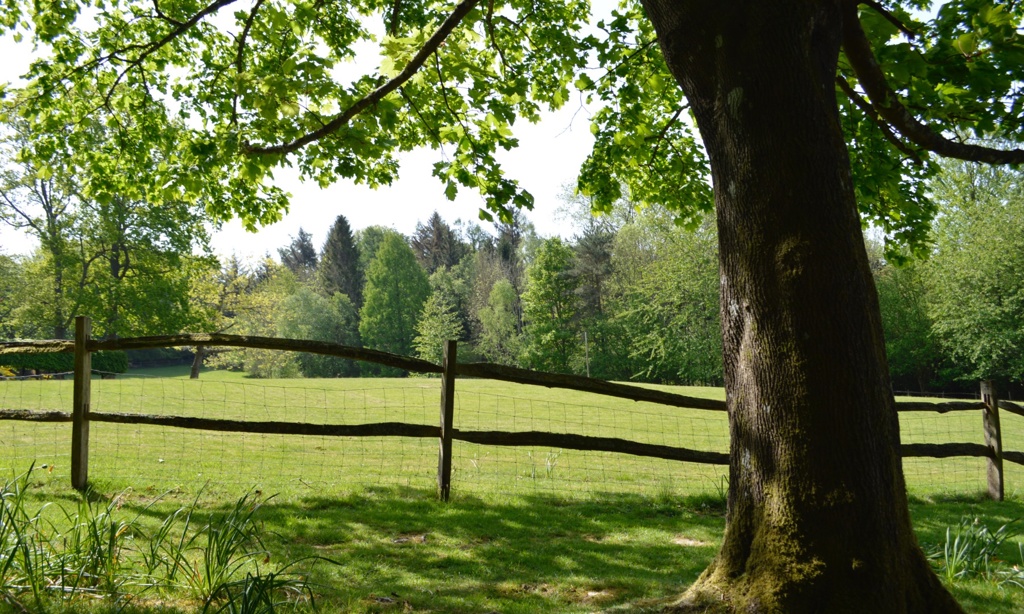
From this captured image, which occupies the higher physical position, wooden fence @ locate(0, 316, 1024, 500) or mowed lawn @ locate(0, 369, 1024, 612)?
wooden fence @ locate(0, 316, 1024, 500)

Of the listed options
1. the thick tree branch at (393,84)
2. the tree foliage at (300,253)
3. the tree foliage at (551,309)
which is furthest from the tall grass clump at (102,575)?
the tree foliage at (300,253)

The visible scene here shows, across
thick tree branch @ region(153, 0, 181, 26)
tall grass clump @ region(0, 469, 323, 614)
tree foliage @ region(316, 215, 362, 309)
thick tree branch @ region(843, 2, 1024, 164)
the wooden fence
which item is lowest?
tall grass clump @ region(0, 469, 323, 614)

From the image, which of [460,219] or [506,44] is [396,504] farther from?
[460,219]

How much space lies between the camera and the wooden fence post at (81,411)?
734cm

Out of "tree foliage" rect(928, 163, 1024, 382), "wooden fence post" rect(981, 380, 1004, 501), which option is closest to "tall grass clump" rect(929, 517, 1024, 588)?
"wooden fence post" rect(981, 380, 1004, 501)

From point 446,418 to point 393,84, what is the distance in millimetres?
3375

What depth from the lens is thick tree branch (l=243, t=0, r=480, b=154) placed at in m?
5.48

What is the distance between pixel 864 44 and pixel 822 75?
1.11 meters

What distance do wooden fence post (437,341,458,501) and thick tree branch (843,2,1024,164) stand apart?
4.39 m

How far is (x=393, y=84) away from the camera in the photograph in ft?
18.8

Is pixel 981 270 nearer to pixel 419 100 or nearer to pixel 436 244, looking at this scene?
pixel 419 100

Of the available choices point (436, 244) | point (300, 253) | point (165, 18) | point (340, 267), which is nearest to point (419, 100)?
point (165, 18)

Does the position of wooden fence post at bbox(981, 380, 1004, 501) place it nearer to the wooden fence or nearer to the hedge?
the wooden fence

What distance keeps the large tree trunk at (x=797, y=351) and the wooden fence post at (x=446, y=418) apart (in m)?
4.04
